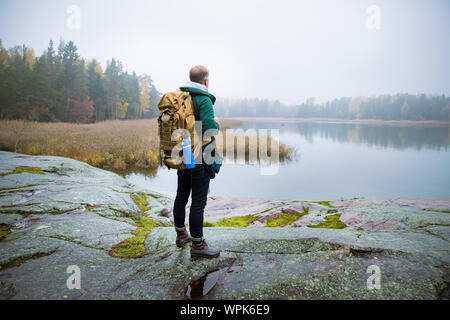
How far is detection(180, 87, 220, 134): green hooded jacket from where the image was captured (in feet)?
8.74

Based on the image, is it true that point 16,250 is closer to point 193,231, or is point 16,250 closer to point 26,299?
point 26,299

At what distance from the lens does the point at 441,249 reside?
2.80 metres

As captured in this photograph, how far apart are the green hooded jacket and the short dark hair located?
0.18m

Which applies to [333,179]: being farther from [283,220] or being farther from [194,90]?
[194,90]

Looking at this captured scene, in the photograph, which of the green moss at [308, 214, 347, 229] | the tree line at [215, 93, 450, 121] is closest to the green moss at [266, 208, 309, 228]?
the green moss at [308, 214, 347, 229]

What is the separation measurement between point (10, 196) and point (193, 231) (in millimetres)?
3987

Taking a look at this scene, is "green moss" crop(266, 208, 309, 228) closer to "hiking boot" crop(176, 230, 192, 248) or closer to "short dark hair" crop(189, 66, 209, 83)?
"hiking boot" crop(176, 230, 192, 248)

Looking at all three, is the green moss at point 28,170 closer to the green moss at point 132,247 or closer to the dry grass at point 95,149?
the green moss at point 132,247

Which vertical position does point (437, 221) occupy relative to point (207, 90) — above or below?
below

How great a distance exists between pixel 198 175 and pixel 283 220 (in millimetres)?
3032

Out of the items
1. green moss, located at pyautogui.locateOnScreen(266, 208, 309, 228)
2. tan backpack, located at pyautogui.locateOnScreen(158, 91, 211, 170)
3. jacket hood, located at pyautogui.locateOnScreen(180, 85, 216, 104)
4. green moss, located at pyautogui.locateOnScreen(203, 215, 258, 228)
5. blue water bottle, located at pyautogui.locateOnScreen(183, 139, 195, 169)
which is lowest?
green moss, located at pyautogui.locateOnScreen(203, 215, 258, 228)

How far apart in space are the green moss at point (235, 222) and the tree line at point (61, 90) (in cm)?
3273

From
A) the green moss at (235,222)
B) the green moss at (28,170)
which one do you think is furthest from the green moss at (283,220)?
the green moss at (28,170)
